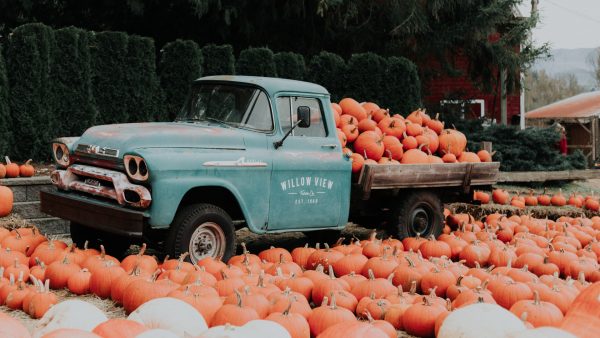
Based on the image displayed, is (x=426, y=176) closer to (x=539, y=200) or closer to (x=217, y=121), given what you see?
(x=217, y=121)

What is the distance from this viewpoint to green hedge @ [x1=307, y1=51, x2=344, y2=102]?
14.6 m

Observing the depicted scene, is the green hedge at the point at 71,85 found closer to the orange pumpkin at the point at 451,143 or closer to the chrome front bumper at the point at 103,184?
the chrome front bumper at the point at 103,184

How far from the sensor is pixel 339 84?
14.7 meters

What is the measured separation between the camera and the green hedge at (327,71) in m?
14.6

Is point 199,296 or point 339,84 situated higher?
point 339,84

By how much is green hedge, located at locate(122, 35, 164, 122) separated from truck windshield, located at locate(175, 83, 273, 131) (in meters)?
4.52

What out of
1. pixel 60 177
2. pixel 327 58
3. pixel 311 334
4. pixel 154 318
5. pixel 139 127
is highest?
pixel 327 58

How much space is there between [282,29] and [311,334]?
12325 mm

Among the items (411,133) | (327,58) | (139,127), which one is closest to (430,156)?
(411,133)

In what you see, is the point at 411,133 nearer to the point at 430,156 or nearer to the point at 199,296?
the point at 430,156

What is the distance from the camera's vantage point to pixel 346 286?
5.43m

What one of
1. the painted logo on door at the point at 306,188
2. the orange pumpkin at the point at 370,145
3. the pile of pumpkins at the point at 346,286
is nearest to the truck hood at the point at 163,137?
the painted logo on door at the point at 306,188

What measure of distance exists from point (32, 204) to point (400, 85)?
311 inches

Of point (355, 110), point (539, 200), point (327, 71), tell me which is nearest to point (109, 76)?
point (327, 71)
